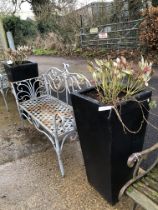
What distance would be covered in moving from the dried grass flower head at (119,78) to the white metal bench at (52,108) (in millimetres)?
255

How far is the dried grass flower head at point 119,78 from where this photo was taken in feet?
4.75

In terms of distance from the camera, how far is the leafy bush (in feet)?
19.6

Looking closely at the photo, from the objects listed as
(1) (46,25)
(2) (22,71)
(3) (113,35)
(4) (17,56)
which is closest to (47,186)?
(2) (22,71)

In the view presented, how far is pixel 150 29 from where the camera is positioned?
6.13 meters

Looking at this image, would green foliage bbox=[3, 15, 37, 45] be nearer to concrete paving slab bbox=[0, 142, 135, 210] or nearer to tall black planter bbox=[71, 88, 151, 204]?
concrete paving slab bbox=[0, 142, 135, 210]

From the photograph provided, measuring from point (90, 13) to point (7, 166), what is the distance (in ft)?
30.6

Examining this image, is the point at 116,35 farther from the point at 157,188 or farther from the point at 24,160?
the point at 157,188

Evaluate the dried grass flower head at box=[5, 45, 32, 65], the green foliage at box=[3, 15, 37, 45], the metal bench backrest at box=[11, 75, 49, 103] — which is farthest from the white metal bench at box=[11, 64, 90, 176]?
the green foliage at box=[3, 15, 37, 45]

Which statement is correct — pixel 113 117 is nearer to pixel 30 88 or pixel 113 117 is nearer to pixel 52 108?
pixel 52 108

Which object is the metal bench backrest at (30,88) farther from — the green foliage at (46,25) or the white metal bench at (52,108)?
the green foliage at (46,25)

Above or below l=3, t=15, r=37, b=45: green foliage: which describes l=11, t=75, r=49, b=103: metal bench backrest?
below

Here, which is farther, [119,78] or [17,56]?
[17,56]

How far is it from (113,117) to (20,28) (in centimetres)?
1487

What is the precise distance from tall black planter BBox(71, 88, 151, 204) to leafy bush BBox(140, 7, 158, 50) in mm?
5061
